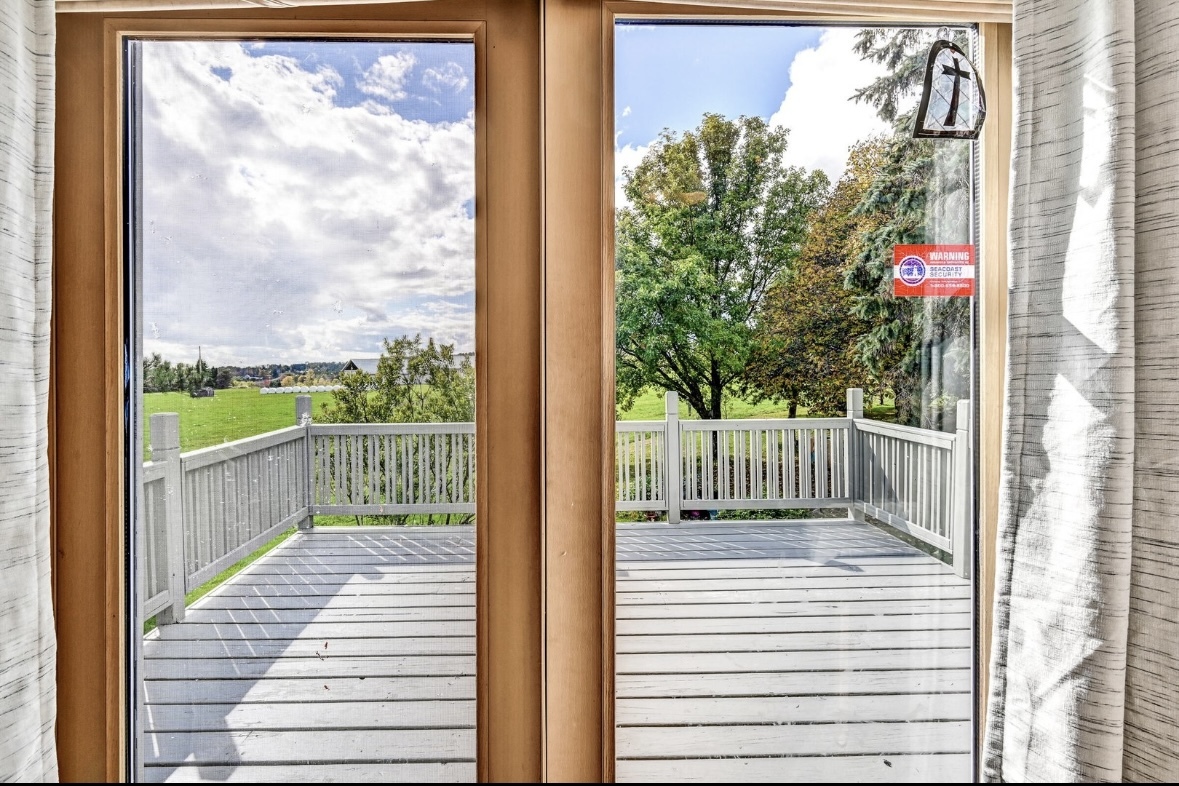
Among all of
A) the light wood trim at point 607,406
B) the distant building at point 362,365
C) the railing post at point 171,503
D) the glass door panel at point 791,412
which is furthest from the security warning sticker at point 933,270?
the railing post at point 171,503

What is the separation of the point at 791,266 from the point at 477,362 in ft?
2.19

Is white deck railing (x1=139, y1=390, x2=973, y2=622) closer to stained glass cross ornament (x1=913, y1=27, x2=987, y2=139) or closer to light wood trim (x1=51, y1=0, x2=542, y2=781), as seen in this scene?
light wood trim (x1=51, y1=0, x2=542, y2=781)

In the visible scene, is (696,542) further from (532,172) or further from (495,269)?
(532,172)

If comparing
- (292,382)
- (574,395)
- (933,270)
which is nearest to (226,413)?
(292,382)

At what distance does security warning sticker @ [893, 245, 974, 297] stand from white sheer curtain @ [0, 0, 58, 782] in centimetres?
159

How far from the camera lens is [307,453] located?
113cm

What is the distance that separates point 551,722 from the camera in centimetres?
109

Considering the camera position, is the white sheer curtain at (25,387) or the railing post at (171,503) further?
the railing post at (171,503)

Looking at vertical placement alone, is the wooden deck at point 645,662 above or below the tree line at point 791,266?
below

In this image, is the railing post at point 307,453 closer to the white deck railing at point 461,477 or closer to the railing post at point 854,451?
the white deck railing at point 461,477

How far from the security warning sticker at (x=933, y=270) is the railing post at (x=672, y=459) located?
519 millimetres

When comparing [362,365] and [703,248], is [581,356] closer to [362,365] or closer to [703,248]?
[703,248]

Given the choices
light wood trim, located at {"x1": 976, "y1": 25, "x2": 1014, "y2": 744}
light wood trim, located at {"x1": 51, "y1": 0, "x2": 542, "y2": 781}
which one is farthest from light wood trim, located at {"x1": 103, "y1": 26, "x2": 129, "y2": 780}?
light wood trim, located at {"x1": 976, "y1": 25, "x2": 1014, "y2": 744}

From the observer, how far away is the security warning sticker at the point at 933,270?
115cm
